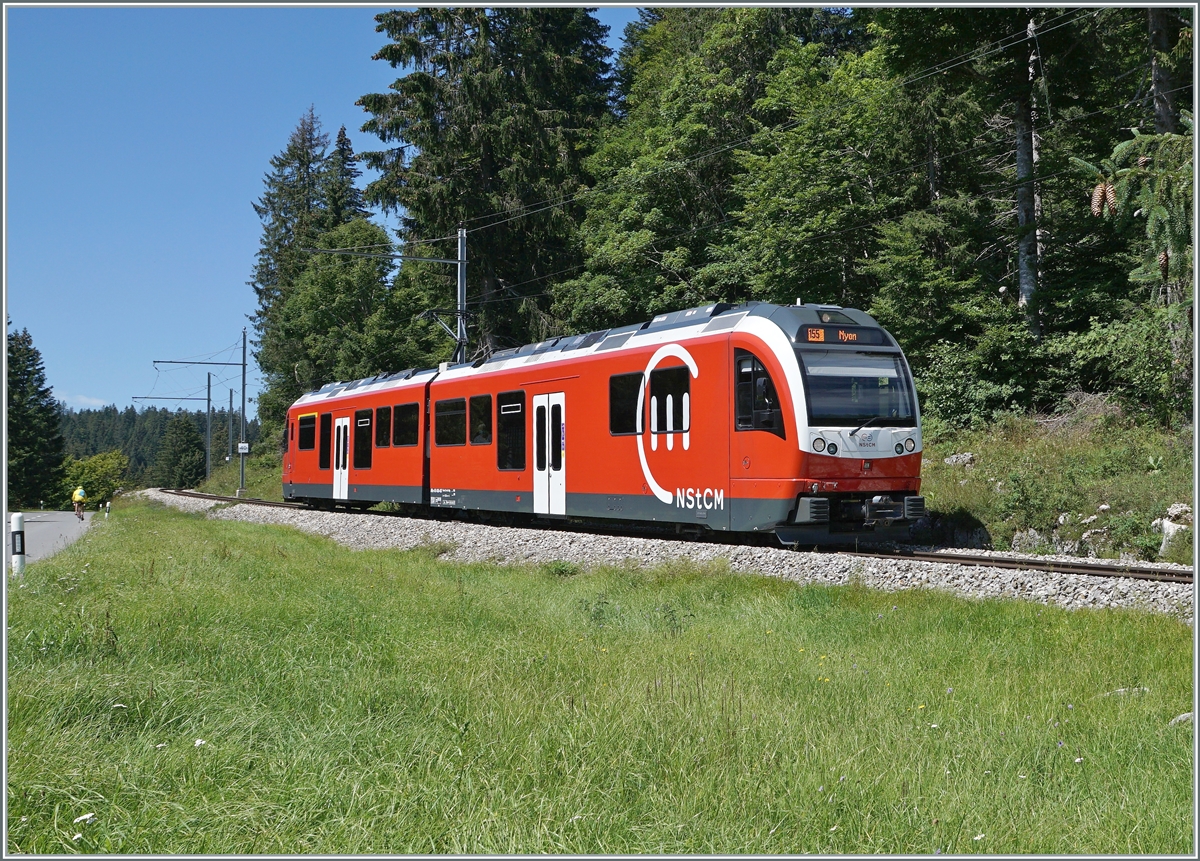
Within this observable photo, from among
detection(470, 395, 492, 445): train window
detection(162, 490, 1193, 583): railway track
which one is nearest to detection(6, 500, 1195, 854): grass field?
detection(162, 490, 1193, 583): railway track

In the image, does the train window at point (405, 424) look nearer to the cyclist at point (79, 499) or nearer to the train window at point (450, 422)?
the train window at point (450, 422)

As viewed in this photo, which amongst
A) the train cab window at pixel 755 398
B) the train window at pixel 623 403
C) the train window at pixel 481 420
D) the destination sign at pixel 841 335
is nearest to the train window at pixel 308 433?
the train window at pixel 481 420

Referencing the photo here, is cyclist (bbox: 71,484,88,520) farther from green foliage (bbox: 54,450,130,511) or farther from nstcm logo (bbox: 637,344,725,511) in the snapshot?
green foliage (bbox: 54,450,130,511)

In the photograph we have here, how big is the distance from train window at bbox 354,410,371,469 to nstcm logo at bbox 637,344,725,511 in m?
11.5

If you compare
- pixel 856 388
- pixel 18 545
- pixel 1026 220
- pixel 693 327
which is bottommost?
pixel 18 545

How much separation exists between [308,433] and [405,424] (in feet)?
23.5

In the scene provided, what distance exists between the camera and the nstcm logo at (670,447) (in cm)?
1404

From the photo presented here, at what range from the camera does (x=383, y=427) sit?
2419cm

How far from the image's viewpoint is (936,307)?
24.5 m

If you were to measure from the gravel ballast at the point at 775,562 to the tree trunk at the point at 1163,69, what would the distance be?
1092 cm

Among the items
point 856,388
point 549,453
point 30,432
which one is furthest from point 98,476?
point 856,388

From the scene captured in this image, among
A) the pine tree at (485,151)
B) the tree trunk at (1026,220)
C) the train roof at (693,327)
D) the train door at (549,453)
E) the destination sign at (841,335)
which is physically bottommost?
the train door at (549,453)

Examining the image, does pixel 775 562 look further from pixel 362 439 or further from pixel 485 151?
pixel 485 151

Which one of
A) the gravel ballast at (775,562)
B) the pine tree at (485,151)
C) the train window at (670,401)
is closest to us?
the gravel ballast at (775,562)
